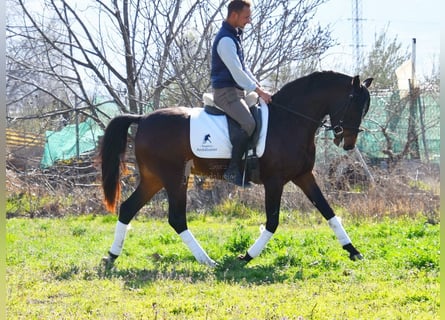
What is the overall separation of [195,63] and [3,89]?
13.3 m

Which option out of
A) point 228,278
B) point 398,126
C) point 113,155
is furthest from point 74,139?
point 228,278

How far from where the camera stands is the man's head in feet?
25.6

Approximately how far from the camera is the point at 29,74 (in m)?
16.9

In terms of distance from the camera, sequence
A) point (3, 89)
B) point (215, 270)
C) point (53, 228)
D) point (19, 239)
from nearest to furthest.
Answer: point (3, 89), point (215, 270), point (19, 239), point (53, 228)

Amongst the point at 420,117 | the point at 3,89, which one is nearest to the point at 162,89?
the point at 420,117

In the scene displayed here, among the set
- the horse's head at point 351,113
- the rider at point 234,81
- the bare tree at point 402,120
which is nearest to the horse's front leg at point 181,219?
the rider at point 234,81

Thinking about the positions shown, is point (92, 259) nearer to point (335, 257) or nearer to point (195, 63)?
point (335, 257)

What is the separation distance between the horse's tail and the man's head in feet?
5.90

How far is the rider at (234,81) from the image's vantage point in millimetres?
7676

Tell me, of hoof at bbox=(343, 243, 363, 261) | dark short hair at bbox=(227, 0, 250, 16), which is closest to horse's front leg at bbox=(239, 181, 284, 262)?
hoof at bbox=(343, 243, 363, 261)

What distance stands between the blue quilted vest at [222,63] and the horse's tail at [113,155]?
1.25 meters

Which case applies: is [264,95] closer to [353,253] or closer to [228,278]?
[353,253]

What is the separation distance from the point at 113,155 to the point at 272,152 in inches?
84.7

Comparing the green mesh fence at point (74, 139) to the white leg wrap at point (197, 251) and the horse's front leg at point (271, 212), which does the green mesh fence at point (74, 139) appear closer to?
the white leg wrap at point (197, 251)
